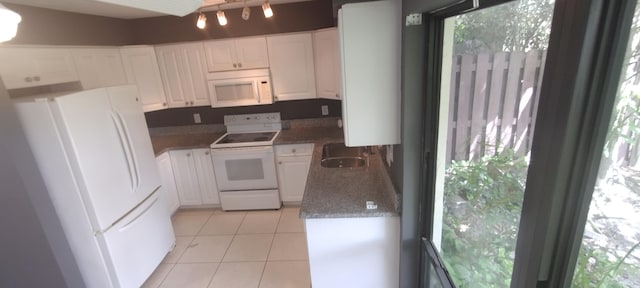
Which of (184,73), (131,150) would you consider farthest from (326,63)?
(131,150)

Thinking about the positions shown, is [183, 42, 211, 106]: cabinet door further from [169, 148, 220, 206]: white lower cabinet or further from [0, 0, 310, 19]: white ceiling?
[169, 148, 220, 206]: white lower cabinet

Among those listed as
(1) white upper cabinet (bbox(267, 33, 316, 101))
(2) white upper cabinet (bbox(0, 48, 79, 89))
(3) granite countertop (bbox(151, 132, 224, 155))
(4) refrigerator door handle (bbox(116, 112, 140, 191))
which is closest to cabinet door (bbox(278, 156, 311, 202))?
(1) white upper cabinet (bbox(267, 33, 316, 101))

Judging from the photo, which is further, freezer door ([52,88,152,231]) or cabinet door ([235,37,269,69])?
cabinet door ([235,37,269,69])

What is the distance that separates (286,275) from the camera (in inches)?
98.3

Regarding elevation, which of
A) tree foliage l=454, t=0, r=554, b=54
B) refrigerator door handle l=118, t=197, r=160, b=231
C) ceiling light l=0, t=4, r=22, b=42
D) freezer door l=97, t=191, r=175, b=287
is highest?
ceiling light l=0, t=4, r=22, b=42

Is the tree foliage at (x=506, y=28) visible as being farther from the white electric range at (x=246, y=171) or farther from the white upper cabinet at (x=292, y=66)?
the white electric range at (x=246, y=171)

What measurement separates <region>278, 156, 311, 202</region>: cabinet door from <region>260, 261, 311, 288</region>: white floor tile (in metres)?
0.96

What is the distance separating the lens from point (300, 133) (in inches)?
140

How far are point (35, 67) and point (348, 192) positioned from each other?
8.45 feet

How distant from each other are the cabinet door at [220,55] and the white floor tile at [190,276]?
209 cm

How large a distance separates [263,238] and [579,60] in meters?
2.92

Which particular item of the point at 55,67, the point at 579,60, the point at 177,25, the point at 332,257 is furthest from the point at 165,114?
the point at 579,60

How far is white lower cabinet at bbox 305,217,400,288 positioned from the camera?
1.83m

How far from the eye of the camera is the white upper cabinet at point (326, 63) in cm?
313
